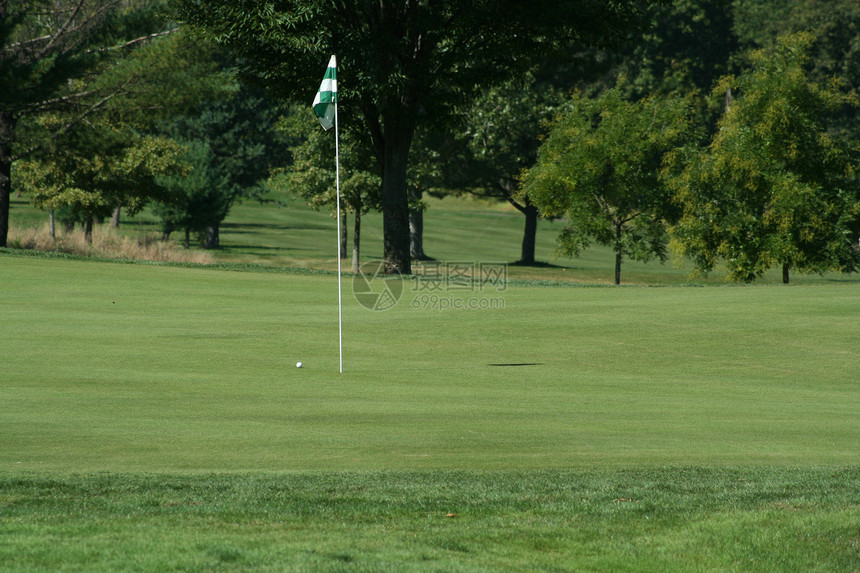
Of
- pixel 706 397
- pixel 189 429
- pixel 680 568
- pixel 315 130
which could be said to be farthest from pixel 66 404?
pixel 315 130

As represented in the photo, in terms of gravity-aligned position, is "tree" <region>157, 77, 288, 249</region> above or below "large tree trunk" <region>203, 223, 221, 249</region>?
above

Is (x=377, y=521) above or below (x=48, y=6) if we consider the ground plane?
below

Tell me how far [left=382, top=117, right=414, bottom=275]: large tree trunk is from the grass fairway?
11310mm

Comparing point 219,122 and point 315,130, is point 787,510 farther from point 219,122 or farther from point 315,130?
point 219,122

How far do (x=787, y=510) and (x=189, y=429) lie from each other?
5086 mm

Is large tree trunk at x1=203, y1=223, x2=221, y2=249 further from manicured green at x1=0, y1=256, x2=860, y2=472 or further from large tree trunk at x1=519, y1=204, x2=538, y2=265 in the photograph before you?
manicured green at x1=0, y1=256, x2=860, y2=472

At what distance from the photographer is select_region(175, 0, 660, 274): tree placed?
24.3 m

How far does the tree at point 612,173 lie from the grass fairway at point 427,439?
1983 centimetres

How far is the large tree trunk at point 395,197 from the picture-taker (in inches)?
1125

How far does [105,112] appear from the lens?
36.6m

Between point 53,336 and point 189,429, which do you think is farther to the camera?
point 53,336

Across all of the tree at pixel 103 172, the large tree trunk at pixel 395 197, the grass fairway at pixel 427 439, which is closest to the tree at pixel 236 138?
the tree at pixel 103 172
